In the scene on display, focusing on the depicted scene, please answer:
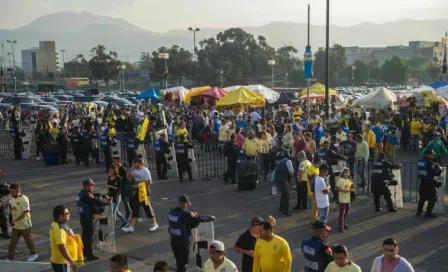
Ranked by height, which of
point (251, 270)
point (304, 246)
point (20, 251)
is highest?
point (304, 246)

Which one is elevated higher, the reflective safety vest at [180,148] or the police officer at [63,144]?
the reflective safety vest at [180,148]

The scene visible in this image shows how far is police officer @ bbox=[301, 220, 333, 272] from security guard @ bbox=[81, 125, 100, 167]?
13780 millimetres

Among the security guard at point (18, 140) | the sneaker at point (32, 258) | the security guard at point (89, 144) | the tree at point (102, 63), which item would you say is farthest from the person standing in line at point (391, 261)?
the tree at point (102, 63)

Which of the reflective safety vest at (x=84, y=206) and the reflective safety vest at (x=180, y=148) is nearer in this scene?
the reflective safety vest at (x=84, y=206)

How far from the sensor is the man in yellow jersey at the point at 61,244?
692cm

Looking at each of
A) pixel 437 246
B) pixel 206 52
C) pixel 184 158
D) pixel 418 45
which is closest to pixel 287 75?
pixel 206 52

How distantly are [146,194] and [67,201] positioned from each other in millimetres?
3929

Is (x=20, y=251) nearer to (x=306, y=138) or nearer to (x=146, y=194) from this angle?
(x=146, y=194)

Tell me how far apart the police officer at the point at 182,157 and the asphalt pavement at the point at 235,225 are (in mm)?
393

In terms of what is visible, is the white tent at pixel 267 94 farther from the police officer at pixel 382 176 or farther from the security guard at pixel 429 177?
the security guard at pixel 429 177

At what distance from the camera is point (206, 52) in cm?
7544

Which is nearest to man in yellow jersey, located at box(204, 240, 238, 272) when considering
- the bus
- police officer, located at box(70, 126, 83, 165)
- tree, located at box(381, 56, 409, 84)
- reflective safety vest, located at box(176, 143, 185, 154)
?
reflective safety vest, located at box(176, 143, 185, 154)

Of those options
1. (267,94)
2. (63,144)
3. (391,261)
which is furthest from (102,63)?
(391,261)

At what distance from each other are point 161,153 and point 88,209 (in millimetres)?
6676
